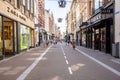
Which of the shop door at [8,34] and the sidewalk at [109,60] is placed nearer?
the sidewalk at [109,60]

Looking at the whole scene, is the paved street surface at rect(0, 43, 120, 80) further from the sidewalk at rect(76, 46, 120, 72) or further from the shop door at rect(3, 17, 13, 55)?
the shop door at rect(3, 17, 13, 55)

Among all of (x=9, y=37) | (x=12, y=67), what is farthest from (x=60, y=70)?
(x=9, y=37)

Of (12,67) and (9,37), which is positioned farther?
(9,37)

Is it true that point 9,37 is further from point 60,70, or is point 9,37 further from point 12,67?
point 60,70

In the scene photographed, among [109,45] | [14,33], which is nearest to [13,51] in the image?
[14,33]

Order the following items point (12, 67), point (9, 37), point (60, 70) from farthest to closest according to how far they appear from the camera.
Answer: point (9, 37), point (12, 67), point (60, 70)

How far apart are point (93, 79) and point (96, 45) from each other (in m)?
28.6

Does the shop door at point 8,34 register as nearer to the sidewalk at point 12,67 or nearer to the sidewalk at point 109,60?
the sidewalk at point 12,67

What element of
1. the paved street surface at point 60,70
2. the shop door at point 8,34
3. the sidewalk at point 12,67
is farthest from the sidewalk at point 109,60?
the shop door at point 8,34

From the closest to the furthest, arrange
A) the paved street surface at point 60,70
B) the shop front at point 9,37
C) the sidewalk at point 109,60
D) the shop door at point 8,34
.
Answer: the paved street surface at point 60,70 < the sidewalk at point 109,60 < the shop front at point 9,37 < the shop door at point 8,34

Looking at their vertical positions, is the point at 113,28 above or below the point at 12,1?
below

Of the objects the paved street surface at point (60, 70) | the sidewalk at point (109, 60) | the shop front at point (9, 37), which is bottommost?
the sidewalk at point (109, 60)

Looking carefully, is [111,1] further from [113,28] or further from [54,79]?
[54,79]

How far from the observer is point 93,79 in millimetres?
12188
